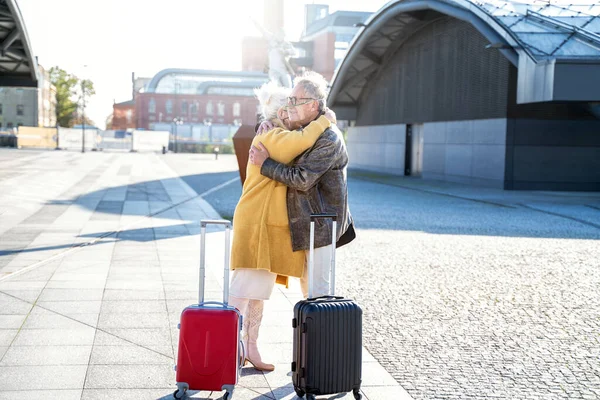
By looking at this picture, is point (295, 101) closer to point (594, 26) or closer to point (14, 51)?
point (594, 26)

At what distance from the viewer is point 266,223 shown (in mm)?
5043

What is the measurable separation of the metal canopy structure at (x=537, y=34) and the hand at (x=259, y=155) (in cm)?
2002

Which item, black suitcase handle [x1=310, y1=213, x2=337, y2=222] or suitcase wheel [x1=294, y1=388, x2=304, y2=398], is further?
black suitcase handle [x1=310, y1=213, x2=337, y2=222]

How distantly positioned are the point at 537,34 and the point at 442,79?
8520mm

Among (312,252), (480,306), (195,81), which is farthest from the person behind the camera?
(195,81)

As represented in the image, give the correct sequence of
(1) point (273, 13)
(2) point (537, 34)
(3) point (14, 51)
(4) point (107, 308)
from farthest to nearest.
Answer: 1. (1) point (273, 13)
2. (3) point (14, 51)
3. (2) point (537, 34)
4. (4) point (107, 308)

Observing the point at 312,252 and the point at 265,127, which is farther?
the point at 265,127

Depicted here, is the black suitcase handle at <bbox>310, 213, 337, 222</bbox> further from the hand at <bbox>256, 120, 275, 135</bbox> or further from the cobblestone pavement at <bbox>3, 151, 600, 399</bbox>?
the cobblestone pavement at <bbox>3, 151, 600, 399</bbox>

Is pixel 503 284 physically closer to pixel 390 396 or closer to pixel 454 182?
pixel 390 396

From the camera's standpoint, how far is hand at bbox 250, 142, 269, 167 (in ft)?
16.3

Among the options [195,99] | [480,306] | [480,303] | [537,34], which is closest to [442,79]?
[537,34]

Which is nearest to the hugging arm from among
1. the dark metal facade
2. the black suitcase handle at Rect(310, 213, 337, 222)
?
the black suitcase handle at Rect(310, 213, 337, 222)

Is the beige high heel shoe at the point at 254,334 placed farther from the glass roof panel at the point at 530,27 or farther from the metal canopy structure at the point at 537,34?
the glass roof panel at the point at 530,27

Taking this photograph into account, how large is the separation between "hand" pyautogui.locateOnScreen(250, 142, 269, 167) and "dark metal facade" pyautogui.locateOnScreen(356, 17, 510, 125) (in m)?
24.5
